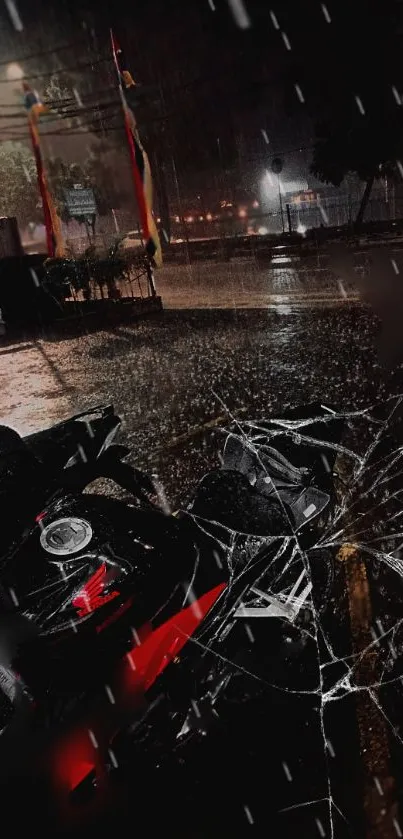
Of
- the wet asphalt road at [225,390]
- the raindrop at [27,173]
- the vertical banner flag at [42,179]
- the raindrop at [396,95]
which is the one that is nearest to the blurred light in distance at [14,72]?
the vertical banner flag at [42,179]

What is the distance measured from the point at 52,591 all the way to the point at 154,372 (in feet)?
21.9

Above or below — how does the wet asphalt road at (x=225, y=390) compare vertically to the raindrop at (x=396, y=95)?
below

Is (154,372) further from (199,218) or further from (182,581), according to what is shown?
(199,218)

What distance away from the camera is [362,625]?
3070 millimetres

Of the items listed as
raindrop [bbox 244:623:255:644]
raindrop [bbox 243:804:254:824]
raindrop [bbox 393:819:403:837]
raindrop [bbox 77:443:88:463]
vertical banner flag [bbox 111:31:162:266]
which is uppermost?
vertical banner flag [bbox 111:31:162:266]

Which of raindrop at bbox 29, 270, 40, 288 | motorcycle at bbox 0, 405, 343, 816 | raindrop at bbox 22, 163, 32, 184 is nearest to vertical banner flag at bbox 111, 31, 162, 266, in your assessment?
raindrop at bbox 29, 270, 40, 288

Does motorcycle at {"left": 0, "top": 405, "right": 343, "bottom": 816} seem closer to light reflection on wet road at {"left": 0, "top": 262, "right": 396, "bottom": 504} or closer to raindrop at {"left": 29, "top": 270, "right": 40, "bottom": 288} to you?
light reflection on wet road at {"left": 0, "top": 262, "right": 396, "bottom": 504}

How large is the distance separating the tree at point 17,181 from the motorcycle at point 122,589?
36200 millimetres

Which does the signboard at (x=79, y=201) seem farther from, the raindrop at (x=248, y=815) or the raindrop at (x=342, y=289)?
the raindrop at (x=248, y=815)

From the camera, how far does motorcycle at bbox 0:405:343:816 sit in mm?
2137

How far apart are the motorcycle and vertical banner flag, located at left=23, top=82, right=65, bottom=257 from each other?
1621 centimetres

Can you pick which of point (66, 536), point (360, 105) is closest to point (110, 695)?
point (66, 536)

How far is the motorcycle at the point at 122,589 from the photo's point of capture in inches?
84.1

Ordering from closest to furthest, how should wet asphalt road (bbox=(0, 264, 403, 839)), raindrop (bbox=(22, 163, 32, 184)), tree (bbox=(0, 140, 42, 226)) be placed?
wet asphalt road (bbox=(0, 264, 403, 839)) < tree (bbox=(0, 140, 42, 226)) < raindrop (bbox=(22, 163, 32, 184))
